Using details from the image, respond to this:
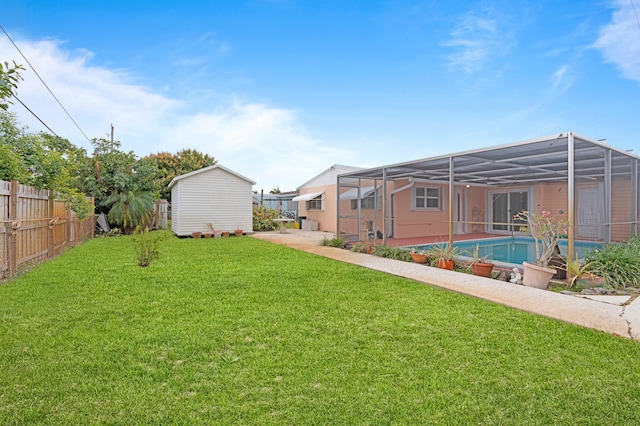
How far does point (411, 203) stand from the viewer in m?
16.1

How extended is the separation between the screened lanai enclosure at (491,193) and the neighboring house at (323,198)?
44.1 inches

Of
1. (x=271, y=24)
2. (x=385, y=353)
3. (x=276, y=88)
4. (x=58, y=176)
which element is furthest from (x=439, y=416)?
(x=276, y=88)

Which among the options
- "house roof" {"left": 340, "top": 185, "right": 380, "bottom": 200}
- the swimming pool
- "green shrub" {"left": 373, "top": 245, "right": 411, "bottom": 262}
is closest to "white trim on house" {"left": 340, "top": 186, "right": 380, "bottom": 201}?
Result: "house roof" {"left": 340, "top": 185, "right": 380, "bottom": 200}

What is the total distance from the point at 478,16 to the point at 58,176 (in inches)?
511

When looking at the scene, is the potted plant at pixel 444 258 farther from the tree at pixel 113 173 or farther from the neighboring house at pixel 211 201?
the tree at pixel 113 173

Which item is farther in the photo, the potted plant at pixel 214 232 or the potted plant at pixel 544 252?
the potted plant at pixel 214 232

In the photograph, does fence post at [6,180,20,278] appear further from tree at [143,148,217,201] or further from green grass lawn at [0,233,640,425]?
tree at [143,148,217,201]

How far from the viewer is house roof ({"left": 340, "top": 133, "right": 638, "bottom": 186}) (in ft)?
24.0

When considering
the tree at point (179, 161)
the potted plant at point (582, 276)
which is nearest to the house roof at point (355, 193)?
the potted plant at point (582, 276)

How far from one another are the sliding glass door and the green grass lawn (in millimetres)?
14727

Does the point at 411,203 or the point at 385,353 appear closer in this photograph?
the point at 385,353

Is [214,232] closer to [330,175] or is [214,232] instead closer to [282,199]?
[330,175]

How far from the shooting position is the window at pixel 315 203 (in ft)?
65.1

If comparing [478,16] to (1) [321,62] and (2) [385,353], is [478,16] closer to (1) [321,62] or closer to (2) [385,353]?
(1) [321,62]
